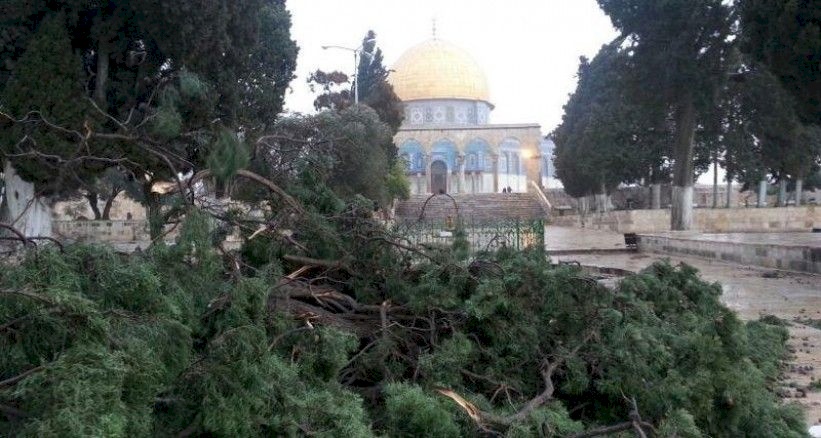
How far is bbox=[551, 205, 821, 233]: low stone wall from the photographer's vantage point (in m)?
23.2

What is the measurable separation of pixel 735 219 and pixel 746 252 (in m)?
12.5

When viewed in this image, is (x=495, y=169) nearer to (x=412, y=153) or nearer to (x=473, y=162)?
(x=473, y=162)

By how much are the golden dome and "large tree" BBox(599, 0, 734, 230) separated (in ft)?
110

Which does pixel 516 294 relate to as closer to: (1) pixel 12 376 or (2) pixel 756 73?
(1) pixel 12 376

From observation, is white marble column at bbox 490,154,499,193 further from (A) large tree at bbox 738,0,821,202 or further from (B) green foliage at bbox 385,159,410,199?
(A) large tree at bbox 738,0,821,202

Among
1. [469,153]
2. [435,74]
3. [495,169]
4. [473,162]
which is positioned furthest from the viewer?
[435,74]

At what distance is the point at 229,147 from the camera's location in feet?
9.75

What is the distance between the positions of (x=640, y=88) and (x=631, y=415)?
16306mm

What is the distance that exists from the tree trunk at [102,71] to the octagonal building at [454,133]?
35.3m

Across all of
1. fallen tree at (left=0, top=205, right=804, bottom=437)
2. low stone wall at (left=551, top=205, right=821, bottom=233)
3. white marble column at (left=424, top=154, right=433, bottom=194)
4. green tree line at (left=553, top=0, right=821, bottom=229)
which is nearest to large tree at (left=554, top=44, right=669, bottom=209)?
green tree line at (left=553, top=0, right=821, bottom=229)

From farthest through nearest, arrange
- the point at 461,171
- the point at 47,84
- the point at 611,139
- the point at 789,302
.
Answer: the point at 461,171
the point at 611,139
the point at 47,84
the point at 789,302

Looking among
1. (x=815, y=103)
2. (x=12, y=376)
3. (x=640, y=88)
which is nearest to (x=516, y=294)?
(x=12, y=376)

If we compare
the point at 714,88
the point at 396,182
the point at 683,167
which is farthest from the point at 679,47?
the point at 396,182

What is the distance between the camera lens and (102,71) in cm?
1147
